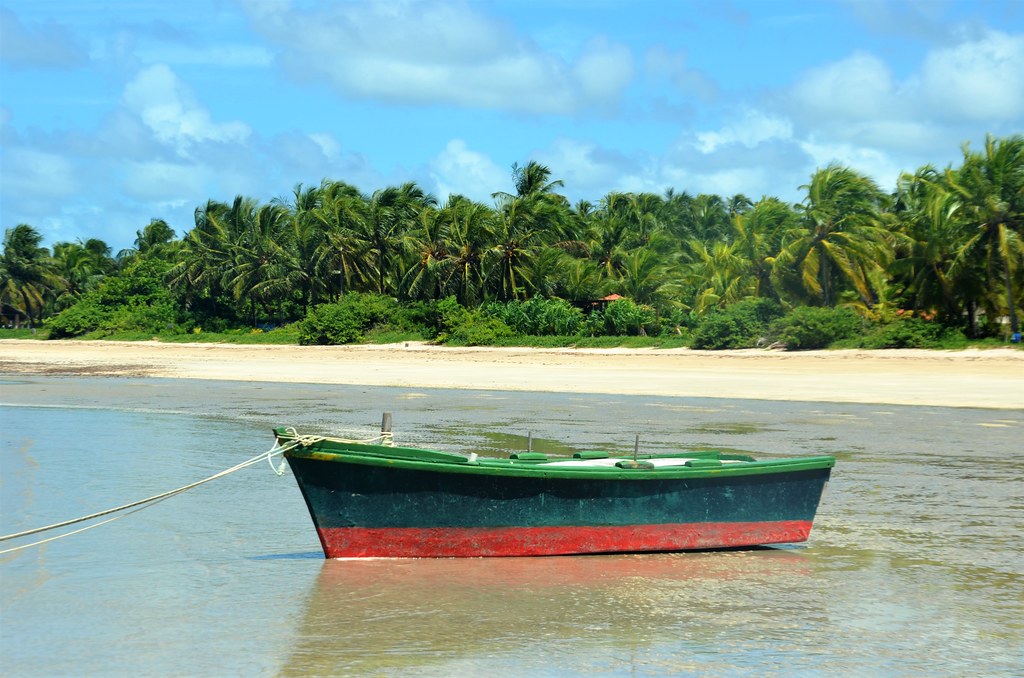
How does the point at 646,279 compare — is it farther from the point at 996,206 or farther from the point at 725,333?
the point at 996,206

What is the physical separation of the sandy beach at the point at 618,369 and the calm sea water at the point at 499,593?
1001cm

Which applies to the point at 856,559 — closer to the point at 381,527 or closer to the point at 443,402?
the point at 381,527

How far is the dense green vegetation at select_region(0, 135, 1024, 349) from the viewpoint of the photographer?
33281 mm

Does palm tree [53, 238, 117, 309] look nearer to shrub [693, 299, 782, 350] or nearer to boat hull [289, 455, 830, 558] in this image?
A: shrub [693, 299, 782, 350]

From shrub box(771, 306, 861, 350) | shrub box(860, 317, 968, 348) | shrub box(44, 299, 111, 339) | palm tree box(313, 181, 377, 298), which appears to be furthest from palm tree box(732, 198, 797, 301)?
shrub box(44, 299, 111, 339)

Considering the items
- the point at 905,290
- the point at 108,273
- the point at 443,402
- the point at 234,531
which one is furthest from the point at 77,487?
the point at 108,273

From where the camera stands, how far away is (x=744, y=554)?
10125 mm

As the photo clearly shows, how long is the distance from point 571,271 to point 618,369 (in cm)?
1248

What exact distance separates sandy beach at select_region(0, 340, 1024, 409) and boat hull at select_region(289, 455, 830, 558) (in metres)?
14.6

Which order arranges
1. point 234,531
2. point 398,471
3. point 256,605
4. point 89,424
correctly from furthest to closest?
point 89,424, point 234,531, point 398,471, point 256,605

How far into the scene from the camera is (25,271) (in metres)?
Result: 66.3

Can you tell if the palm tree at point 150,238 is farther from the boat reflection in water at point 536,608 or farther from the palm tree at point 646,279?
the boat reflection in water at point 536,608

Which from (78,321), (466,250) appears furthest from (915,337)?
(78,321)

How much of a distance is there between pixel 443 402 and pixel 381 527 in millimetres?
16156
